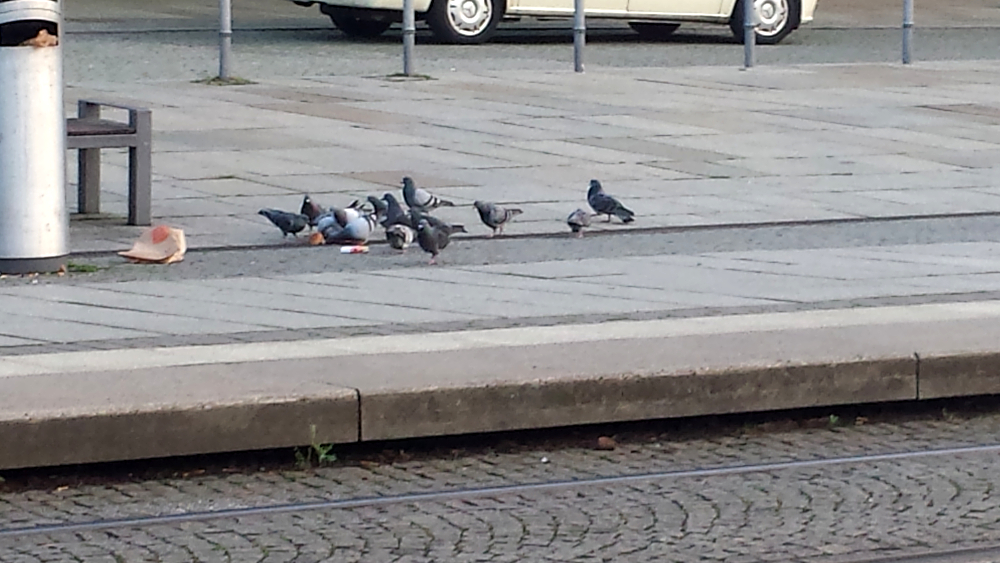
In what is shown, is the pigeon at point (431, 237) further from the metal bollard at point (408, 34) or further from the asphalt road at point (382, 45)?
the asphalt road at point (382, 45)

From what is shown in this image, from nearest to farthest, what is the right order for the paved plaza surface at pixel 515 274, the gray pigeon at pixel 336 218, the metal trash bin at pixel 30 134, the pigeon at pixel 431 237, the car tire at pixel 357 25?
1. the paved plaza surface at pixel 515 274
2. the metal trash bin at pixel 30 134
3. the pigeon at pixel 431 237
4. the gray pigeon at pixel 336 218
5. the car tire at pixel 357 25

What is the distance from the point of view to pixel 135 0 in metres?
25.0

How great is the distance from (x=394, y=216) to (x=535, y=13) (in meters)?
10.5

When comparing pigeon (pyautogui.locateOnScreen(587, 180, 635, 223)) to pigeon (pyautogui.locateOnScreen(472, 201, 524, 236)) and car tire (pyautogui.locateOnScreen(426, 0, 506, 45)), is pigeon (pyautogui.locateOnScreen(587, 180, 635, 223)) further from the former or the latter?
car tire (pyautogui.locateOnScreen(426, 0, 506, 45))

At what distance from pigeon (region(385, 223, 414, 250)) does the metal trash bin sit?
4.97ft

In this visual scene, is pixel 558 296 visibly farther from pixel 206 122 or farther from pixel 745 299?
pixel 206 122

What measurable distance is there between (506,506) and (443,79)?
11.3m

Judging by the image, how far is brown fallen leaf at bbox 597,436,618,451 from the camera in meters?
5.95

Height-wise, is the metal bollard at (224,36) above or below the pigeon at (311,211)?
above

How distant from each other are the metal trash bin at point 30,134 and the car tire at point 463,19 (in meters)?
10.9

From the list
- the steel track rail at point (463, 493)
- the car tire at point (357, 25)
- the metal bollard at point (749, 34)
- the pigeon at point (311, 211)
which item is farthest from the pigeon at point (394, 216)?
the car tire at point (357, 25)

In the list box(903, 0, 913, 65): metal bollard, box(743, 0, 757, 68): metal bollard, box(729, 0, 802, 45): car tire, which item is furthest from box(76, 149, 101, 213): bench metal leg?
box(729, 0, 802, 45): car tire

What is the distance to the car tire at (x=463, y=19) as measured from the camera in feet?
62.1

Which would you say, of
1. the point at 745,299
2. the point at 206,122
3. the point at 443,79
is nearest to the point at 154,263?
the point at 745,299
